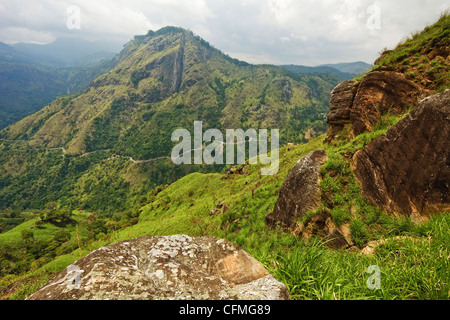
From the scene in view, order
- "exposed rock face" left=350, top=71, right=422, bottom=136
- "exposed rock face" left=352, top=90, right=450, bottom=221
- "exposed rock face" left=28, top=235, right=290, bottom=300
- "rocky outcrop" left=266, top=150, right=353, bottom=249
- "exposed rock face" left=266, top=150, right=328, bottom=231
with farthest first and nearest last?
1. "exposed rock face" left=350, top=71, right=422, bottom=136
2. "exposed rock face" left=266, top=150, right=328, bottom=231
3. "rocky outcrop" left=266, top=150, right=353, bottom=249
4. "exposed rock face" left=352, top=90, right=450, bottom=221
5. "exposed rock face" left=28, top=235, right=290, bottom=300

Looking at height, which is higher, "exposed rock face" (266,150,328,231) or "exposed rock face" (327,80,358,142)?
"exposed rock face" (327,80,358,142)

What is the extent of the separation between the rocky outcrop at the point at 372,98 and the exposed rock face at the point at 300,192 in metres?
4.78

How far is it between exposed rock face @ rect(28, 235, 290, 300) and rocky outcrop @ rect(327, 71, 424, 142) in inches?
511

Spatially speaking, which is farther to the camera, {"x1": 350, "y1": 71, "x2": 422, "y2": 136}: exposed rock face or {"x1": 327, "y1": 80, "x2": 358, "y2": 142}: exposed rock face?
{"x1": 327, "y1": 80, "x2": 358, "y2": 142}: exposed rock face

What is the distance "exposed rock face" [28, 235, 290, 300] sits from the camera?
2643mm

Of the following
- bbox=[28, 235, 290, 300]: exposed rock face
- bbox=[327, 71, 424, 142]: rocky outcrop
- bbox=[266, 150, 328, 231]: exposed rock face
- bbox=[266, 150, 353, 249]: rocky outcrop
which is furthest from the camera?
bbox=[327, 71, 424, 142]: rocky outcrop

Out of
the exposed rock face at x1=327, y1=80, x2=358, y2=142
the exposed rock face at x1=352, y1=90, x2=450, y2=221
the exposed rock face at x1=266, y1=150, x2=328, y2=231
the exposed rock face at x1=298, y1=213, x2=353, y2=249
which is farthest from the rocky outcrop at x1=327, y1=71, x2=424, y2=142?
the exposed rock face at x1=298, y1=213, x2=353, y2=249

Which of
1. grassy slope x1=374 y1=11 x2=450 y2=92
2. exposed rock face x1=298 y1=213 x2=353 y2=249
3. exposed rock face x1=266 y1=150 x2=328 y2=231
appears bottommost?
exposed rock face x1=298 y1=213 x2=353 y2=249

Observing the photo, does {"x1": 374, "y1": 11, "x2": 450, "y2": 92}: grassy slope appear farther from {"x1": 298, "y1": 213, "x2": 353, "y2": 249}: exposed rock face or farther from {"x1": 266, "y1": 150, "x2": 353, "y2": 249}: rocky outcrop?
{"x1": 298, "y1": 213, "x2": 353, "y2": 249}: exposed rock face

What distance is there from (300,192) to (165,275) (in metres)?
9.29

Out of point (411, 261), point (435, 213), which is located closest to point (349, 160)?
point (435, 213)

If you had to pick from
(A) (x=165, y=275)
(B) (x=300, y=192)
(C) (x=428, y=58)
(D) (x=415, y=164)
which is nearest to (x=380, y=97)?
(C) (x=428, y=58)
